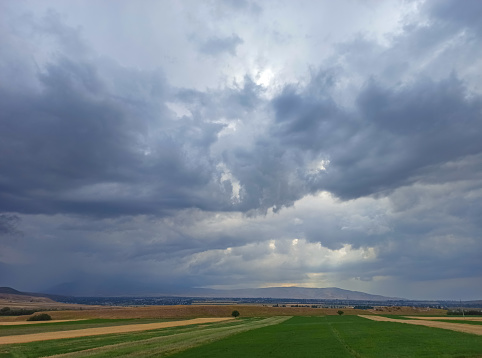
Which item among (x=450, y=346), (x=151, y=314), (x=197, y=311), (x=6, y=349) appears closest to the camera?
(x=450, y=346)

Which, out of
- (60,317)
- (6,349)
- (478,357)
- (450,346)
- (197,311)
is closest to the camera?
(478,357)

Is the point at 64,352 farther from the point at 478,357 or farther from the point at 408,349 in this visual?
the point at 478,357

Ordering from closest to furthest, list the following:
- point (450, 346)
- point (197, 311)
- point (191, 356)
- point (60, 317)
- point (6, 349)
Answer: point (191, 356), point (450, 346), point (6, 349), point (60, 317), point (197, 311)

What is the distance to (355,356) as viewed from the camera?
3572 cm

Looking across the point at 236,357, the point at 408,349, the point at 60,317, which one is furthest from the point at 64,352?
the point at 60,317

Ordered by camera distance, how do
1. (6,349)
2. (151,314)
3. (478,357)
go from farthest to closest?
(151,314), (6,349), (478,357)

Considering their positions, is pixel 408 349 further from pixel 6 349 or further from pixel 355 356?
pixel 6 349

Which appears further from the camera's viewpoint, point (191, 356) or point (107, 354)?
point (107, 354)

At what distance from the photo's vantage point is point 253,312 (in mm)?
A: 179375

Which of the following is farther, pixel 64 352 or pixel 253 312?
pixel 253 312

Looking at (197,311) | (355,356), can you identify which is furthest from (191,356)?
(197,311)

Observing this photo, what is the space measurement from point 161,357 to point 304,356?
43.2 feet

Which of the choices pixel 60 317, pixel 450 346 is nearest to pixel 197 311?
pixel 60 317

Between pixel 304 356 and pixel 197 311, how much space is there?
142074 mm
